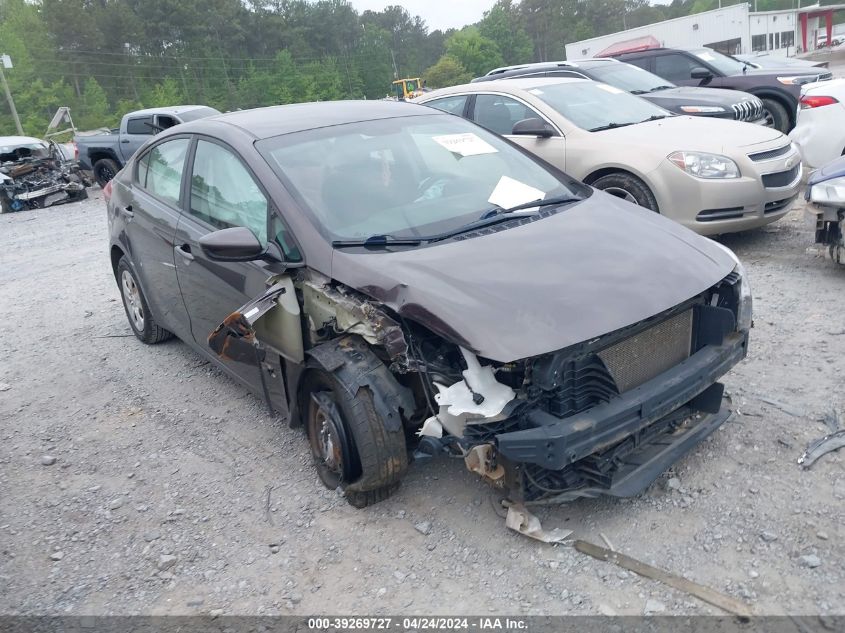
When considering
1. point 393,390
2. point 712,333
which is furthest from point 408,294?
point 712,333

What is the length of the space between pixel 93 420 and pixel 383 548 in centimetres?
249

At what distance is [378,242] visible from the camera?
10.8 feet

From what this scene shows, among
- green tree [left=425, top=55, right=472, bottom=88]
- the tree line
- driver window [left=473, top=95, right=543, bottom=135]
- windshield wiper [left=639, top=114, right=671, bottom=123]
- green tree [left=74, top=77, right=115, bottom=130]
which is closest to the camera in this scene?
windshield wiper [left=639, top=114, right=671, bottom=123]

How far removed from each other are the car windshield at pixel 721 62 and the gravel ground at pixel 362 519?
7.59 meters

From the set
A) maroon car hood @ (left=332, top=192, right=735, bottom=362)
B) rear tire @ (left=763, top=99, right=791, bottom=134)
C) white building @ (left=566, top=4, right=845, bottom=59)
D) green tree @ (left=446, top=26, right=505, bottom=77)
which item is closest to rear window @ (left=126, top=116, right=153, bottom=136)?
rear tire @ (left=763, top=99, right=791, bottom=134)

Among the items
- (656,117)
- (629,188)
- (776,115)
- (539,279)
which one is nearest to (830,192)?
(629,188)

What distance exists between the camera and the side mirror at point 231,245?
3348mm

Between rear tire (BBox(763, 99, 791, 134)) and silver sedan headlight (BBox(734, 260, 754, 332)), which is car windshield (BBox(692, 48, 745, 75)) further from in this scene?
silver sedan headlight (BBox(734, 260, 754, 332))

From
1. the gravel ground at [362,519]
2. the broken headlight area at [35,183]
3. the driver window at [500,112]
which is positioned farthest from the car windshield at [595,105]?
the broken headlight area at [35,183]

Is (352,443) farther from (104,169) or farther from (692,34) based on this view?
(692,34)

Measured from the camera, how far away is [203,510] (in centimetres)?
350

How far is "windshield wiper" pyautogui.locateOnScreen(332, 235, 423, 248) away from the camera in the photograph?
330 centimetres

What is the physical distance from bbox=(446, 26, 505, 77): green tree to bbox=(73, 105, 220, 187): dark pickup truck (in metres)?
74.1

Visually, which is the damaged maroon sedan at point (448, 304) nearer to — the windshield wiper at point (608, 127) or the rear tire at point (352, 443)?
the rear tire at point (352, 443)
